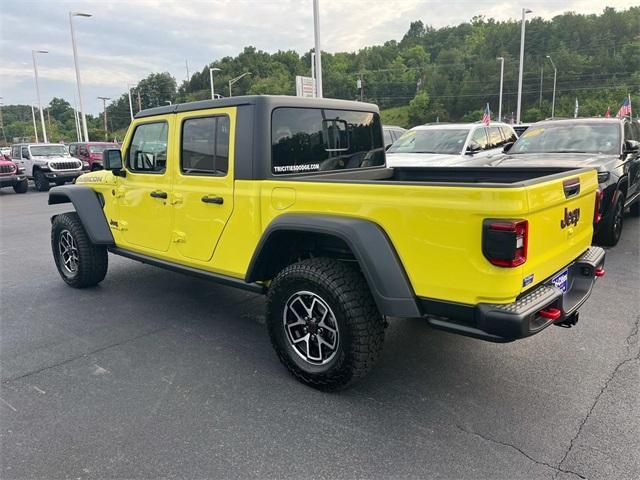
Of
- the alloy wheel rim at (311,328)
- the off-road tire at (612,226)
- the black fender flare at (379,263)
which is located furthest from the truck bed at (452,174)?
the off-road tire at (612,226)

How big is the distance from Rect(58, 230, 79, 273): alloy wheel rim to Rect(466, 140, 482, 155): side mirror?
724 centimetres

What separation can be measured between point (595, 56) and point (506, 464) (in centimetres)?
8181

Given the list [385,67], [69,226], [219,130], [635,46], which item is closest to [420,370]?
[219,130]

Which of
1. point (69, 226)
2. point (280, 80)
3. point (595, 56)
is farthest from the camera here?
point (595, 56)

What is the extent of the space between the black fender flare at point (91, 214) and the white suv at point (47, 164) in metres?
14.6

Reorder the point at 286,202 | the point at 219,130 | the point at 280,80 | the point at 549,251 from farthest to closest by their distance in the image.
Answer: the point at 280,80 < the point at 219,130 < the point at 286,202 < the point at 549,251

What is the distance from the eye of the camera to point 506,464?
8.00 feet

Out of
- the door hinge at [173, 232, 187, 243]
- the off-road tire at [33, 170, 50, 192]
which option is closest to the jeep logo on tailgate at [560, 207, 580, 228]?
the door hinge at [173, 232, 187, 243]

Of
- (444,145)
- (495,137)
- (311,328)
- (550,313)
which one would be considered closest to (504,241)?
(550,313)

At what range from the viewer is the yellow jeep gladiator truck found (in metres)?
2.46

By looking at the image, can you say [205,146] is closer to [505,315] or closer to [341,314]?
[341,314]

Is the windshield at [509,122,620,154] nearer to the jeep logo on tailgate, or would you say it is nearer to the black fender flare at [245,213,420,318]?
the jeep logo on tailgate

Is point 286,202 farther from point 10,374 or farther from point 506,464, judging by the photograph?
point 10,374

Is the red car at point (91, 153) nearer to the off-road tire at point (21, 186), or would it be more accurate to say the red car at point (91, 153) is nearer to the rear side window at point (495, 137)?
the off-road tire at point (21, 186)
